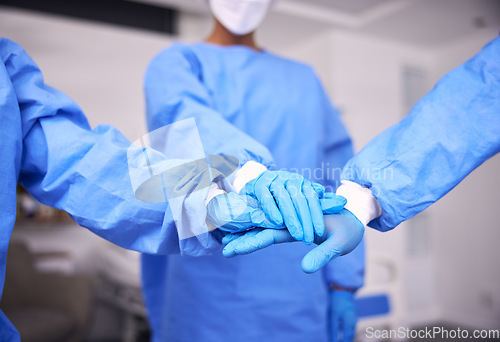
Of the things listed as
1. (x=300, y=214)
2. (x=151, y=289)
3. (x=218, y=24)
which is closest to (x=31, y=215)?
(x=151, y=289)

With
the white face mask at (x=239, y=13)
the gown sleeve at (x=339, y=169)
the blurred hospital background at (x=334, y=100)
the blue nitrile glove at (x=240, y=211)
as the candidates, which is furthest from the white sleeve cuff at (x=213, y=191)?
the blurred hospital background at (x=334, y=100)

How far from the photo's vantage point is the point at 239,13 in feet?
2.97

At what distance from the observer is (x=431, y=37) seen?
235cm

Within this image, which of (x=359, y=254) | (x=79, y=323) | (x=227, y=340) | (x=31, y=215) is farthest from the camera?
(x=31, y=215)

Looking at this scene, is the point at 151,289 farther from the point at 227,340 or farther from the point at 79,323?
the point at 79,323

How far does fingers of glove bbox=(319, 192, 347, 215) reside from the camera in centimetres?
54

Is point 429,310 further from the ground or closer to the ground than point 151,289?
closer to the ground

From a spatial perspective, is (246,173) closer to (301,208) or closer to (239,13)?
(301,208)

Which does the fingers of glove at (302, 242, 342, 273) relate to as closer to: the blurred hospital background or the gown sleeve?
the gown sleeve

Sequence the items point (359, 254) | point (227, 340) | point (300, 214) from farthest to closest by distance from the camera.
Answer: point (359, 254) < point (227, 340) < point (300, 214)

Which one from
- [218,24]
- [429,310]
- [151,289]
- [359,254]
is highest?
[218,24]

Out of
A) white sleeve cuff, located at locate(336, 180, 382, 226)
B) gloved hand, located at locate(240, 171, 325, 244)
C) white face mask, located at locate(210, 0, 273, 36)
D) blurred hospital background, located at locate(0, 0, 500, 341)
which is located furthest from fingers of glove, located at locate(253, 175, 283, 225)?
blurred hospital background, located at locate(0, 0, 500, 341)

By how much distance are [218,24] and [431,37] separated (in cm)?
184

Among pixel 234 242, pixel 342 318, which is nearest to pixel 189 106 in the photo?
pixel 234 242
